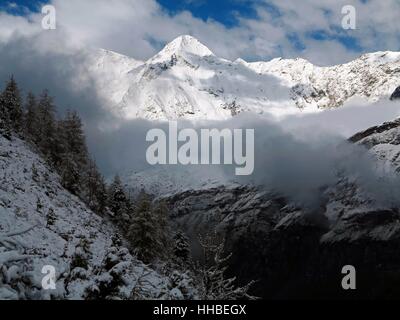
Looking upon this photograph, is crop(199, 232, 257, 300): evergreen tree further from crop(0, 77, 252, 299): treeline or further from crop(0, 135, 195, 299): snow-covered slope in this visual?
crop(0, 77, 252, 299): treeline

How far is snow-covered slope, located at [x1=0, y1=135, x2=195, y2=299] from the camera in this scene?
10.1m

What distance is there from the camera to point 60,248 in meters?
20.1

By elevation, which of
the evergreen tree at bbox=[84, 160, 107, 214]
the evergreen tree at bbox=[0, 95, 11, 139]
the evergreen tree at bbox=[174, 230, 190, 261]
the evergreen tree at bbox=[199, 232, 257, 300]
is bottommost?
the evergreen tree at bbox=[199, 232, 257, 300]

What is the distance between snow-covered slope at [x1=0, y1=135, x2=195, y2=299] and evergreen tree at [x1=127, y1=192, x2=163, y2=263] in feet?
53.5

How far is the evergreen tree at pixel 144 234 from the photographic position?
48.0m

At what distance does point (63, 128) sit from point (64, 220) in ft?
101

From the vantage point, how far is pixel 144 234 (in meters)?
48.3

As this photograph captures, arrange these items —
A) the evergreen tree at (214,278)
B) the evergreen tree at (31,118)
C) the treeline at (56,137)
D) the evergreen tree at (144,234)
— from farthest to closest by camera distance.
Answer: the evergreen tree at (31,118), the treeline at (56,137), the evergreen tree at (144,234), the evergreen tree at (214,278)

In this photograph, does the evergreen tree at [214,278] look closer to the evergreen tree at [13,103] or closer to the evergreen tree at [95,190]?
the evergreen tree at [95,190]

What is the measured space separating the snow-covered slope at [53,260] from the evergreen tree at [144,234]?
53.5 feet

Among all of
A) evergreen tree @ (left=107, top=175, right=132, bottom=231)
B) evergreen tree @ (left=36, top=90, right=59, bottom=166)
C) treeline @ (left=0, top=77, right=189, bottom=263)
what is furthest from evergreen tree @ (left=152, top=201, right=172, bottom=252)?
evergreen tree @ (left=36, top=90, right=59, bottom=166)

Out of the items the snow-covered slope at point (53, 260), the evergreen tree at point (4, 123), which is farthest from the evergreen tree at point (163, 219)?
the snow-covered slope at point (53, 260)
